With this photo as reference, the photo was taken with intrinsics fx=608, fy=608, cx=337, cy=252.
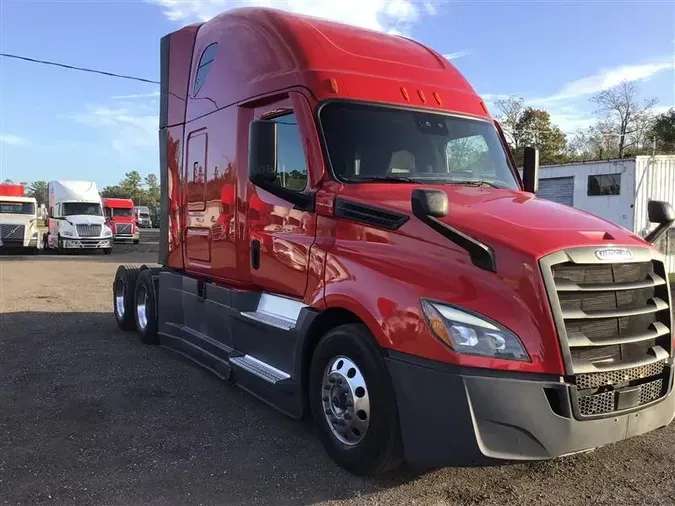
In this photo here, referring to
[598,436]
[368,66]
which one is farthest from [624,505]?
[368,66]

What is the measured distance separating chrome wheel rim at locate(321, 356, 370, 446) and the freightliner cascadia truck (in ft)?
0.05

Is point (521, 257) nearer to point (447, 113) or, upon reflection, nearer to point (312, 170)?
point (312, 170)

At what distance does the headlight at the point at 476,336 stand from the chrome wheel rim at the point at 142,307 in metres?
5.67

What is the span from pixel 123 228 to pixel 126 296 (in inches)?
1168

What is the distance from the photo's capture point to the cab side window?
15.3ft

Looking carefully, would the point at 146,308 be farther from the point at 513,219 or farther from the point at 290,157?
the point at 513,219

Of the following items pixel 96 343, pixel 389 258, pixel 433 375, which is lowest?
pixel 96 343

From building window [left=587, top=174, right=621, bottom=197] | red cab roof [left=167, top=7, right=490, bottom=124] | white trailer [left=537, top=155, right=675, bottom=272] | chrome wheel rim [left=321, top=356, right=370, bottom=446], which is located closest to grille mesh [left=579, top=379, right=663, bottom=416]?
chrome wheel rim [left=321, top=356, right=370, bottom=446]

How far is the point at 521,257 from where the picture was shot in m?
3.33

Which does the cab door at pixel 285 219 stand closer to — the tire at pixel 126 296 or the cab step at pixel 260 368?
the cab step at pixel 260 368

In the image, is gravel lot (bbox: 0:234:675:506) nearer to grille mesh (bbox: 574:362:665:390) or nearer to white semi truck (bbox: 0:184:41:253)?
grille mesh (bbox: 574:362:665:390)

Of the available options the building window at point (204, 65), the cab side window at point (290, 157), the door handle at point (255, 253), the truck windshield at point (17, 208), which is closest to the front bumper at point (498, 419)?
the cab side window at point (290, 157)

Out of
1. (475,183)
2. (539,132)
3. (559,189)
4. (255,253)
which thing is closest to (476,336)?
(475,183)

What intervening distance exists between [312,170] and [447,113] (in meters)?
1.37
